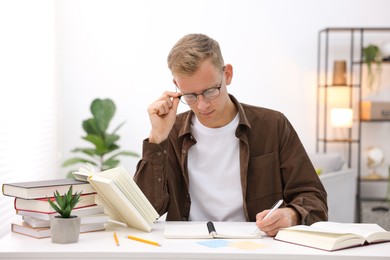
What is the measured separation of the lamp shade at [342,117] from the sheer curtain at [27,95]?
2584 millimetres

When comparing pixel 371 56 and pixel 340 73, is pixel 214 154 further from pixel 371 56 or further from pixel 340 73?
pixel 371 56

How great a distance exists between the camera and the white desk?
1767 millimetres

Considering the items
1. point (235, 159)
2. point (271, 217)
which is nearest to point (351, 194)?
point (235, 159)

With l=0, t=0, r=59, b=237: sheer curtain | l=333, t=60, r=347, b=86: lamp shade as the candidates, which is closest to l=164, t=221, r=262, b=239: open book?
l=0, t=0, r=59, b=237: sheer curtain

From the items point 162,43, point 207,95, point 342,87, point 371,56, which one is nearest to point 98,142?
point 162,43

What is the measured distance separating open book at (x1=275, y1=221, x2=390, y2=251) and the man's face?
0.60 metres

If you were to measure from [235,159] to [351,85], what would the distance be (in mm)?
3848

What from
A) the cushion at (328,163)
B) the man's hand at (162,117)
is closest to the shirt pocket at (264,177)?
the man's hand at (162,117)

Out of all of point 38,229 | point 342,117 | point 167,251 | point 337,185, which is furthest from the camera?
point 342,117

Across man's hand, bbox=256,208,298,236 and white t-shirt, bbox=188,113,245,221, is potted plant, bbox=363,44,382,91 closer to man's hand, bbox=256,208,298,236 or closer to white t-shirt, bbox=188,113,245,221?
white t-shirt, bbox=188,113,245,221

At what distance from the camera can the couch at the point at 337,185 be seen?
485 centimetres

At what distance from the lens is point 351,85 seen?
6.08m

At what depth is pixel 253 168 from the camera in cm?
248

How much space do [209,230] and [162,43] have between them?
4.42 metres
